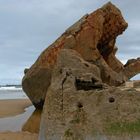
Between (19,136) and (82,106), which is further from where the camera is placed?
(19,136)

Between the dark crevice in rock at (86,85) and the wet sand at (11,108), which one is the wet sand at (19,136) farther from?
the wet sand at (11,108)

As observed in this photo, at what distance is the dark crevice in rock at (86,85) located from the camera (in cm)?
768

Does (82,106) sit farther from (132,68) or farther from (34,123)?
(34,123)

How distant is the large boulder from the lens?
1166 centimetres

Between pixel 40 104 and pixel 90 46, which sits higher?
pixel 90 46

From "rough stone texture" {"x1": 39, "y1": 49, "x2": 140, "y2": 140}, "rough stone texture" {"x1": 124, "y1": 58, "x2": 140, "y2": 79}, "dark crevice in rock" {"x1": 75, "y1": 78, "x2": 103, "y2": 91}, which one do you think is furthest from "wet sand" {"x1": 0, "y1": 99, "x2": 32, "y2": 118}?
"dark crevice in rock" {"x1": 75, "y1": 78, "x2": 103, "y2": 91}

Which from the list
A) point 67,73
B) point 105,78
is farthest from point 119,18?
point 67,73

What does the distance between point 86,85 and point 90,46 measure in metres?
4.30

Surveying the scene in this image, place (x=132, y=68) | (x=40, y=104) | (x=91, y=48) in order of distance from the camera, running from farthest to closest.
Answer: (x=40, y=104) < (x=132, y=68) < (x=91, y=48)

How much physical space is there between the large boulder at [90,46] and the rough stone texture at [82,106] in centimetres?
347

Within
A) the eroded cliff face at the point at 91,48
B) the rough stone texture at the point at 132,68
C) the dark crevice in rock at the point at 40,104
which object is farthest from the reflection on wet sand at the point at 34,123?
the rough stone texture at the point at 132,68

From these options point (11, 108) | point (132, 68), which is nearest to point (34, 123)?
point (132, 68)

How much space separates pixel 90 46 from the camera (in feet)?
38.9

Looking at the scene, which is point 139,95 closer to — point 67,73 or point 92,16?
point 67,73
